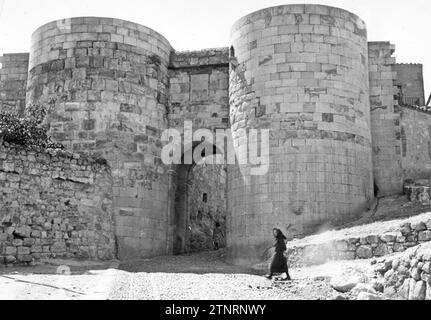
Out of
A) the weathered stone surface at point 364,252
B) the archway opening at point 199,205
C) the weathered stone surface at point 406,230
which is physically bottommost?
the weathered stone surface at point 364,252

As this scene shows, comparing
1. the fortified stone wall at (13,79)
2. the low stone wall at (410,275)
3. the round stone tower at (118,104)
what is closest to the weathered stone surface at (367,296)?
the low stone wall at (410,275)

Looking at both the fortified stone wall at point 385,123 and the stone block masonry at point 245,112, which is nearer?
the stone block masonry at point 245,112

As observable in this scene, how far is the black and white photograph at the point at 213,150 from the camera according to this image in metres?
13.0

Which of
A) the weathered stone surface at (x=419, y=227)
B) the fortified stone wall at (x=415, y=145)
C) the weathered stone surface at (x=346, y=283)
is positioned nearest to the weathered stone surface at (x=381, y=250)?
the weathered stone surface at (x=419, y=227)

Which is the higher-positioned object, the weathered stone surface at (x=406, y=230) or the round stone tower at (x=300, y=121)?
the round stone tower at (x=300, y=121)

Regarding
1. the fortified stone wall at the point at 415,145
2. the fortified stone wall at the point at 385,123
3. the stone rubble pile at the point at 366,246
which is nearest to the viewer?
the stone rubble pile at the point at 366,246

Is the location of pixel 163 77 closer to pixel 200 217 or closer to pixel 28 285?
pixel 200 217

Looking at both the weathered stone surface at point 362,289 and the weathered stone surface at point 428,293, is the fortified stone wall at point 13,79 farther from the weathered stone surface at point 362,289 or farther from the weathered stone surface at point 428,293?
the weathered stone surface at point 428,293

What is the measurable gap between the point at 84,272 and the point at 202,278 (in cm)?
234

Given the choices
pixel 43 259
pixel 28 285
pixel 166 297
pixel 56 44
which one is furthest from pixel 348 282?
pixel 56 44

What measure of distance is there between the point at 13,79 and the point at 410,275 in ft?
43.2

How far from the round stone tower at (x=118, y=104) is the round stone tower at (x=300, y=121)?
2.08 metres

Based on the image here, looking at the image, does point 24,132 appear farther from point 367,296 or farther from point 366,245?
point 367,296

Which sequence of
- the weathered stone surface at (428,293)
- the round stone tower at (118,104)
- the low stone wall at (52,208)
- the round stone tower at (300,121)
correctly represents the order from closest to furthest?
the weathered stone surface at (428,293)
the low stone wall at (52,208)
the round stone tower at (300,121)
the round stone tower at (118,104)
